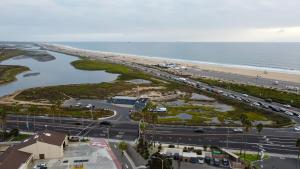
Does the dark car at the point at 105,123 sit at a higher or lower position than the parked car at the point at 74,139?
higher

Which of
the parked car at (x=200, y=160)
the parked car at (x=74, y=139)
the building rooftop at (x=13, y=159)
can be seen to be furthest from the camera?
the parked car at (x=74, y=139)

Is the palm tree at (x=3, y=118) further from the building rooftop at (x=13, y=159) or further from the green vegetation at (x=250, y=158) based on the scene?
the green vegetation at (x=250, y=158)


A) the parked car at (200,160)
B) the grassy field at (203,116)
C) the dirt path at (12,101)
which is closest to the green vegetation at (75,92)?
the dirt path at (12,101)

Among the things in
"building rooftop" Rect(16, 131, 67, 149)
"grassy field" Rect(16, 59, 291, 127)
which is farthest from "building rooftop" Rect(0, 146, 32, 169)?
"grassy field" Rect(16, 59, 291, 127)

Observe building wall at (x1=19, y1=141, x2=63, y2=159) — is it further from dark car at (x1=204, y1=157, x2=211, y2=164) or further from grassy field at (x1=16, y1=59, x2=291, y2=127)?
dark car at (x1=204, y1=157, x2=211, y2=164)

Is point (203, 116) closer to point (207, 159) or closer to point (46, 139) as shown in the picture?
point (207, 159)

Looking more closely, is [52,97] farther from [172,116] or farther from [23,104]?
[172,116]
